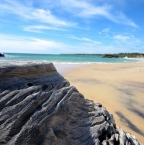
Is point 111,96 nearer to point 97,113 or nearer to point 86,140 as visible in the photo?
point 97,113

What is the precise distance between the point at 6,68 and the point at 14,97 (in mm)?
499

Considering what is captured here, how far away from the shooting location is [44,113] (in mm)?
2768

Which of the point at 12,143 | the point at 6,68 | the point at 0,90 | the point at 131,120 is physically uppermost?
the point at 6,68

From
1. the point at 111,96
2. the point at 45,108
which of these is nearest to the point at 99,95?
the point at 111,96

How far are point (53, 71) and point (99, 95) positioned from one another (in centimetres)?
626

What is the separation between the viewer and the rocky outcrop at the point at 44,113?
254 cm

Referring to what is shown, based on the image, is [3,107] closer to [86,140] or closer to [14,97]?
[14,97]

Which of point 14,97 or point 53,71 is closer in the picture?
point 14,97

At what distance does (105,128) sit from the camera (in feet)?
11.6

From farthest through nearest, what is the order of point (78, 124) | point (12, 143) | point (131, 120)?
point (131, 120)
point (78, 124)
point (12, 143)

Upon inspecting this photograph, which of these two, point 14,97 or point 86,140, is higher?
point 14,97

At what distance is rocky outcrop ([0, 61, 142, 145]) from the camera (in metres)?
2.54

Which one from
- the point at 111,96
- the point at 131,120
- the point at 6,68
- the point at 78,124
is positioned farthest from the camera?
the point at 111,96

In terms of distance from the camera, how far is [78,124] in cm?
326
